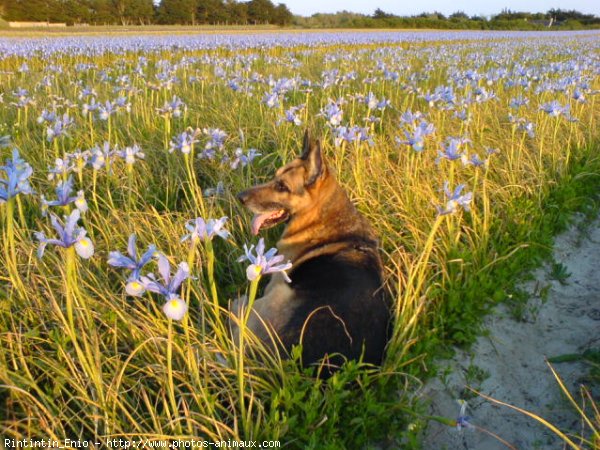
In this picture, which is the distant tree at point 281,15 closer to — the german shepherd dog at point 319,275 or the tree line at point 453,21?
the tree line at point 453,21

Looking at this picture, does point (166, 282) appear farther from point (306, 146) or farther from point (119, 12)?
point (119, 12)

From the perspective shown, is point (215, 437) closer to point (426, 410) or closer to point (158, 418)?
point (158, 418)

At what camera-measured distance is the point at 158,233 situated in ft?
12.0

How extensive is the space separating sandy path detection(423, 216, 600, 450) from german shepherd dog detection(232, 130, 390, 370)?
1.68 feet

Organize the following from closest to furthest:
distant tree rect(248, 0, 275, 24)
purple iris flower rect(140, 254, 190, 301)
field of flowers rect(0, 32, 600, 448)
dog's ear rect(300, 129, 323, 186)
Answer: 1. purple iris flower rect(140, 254, 190, 301)
2. field of flowers rect(0, 32, 600, 448)
3. dog's ear rect(300, 129, 323, 186)
4. distant tree rect(248, 0, 275, 24)

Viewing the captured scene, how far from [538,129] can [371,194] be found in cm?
309

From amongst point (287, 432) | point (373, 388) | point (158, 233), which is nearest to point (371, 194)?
point (158, 233)

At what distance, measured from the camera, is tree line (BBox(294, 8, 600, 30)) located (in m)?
54.0

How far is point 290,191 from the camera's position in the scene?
10.4 ft

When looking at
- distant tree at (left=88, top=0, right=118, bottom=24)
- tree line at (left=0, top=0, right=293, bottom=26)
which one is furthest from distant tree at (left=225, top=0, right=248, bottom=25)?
distant tree at (left=88, top=0, right=118, bottom=24)

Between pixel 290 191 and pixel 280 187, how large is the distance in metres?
0.07

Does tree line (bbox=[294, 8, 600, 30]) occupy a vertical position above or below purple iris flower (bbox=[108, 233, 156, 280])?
above

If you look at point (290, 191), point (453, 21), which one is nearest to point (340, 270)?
point (290, 191)

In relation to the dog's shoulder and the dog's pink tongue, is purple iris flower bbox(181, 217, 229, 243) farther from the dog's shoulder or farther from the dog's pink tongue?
the dog's pink tongue
